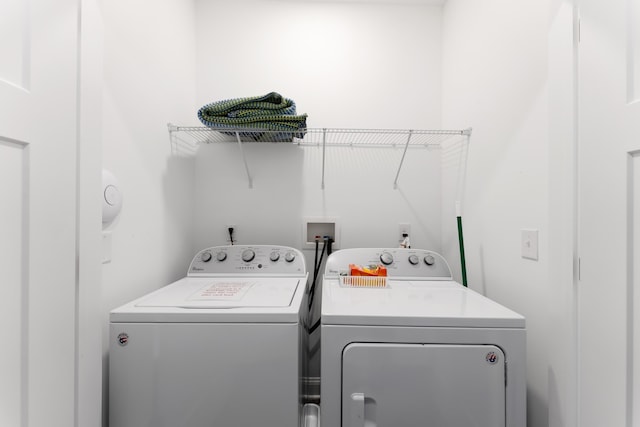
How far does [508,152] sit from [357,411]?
1.19 meters

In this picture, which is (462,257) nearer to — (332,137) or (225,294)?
(332,137)

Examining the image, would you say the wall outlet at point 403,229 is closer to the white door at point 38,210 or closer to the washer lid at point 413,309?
the washer lid at point 413,309

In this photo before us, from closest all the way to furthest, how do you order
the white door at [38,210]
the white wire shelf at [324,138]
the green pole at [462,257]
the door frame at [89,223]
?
the white door at [38,210] → the door frame at [89,223] → the green pole at [462,257] → the white wire shelf at [324,138]

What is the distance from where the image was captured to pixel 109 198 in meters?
1.01

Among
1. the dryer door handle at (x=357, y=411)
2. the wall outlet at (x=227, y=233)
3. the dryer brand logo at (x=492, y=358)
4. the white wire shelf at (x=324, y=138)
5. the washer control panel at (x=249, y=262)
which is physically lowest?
the dryer door handle at (x=357, y=411)

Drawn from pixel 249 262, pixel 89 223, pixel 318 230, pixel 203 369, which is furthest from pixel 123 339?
pixel 318 230

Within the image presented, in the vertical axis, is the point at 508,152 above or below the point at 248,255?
above

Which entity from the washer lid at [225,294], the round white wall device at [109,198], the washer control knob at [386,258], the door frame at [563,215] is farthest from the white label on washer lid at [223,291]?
the door frame at [563,215]

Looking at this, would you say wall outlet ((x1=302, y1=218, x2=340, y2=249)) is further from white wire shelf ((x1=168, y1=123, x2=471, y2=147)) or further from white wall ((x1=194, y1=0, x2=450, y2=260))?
white wire shelf ((x1=168, y1=123, x2=471, y2=147))

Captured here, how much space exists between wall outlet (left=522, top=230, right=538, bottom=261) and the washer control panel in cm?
102

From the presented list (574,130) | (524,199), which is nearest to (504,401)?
(524,199)

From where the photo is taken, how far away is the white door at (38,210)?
623 mm

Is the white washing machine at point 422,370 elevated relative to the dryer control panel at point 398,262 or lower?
lower

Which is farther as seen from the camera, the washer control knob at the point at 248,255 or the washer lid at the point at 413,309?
the washer control knob at the point at 248,255
